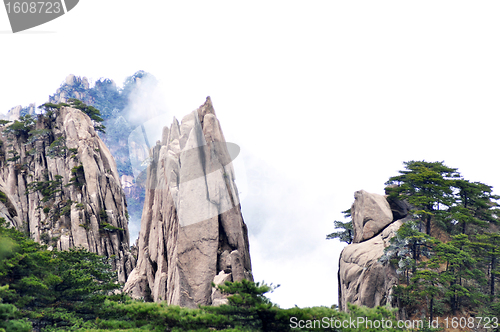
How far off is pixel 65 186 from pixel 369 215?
28560 mm

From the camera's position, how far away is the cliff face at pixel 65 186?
33156 mm

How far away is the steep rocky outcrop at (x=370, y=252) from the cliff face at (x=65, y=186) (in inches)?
809

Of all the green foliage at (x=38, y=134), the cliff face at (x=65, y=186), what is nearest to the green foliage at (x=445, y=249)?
the cliff face at (x=65, y=186)

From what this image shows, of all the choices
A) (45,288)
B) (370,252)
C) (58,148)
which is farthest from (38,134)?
(370,252)

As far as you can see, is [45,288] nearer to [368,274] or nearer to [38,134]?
[368,274]

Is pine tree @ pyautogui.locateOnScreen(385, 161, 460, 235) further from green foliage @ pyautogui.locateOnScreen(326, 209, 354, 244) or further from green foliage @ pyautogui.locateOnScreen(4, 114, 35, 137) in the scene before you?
green foliage @ pyautogui.locateOnScreen(4, 114, 35, 137)

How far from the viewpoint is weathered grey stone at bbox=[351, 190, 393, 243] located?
2509cm

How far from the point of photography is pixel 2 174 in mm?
40719

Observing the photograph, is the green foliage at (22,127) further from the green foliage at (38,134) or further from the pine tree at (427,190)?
the pine tree at (427,190)

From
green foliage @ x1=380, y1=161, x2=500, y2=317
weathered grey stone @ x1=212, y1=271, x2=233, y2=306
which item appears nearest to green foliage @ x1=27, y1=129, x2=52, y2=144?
weathered grey stone @ x1=212, y1=271, x2=233, y2=306

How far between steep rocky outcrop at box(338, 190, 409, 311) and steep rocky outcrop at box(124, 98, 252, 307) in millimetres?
6849

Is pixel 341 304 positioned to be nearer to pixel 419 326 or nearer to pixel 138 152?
pixel 419 326

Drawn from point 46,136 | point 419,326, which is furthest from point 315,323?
point 46,136

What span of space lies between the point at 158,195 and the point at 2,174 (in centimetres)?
2708
